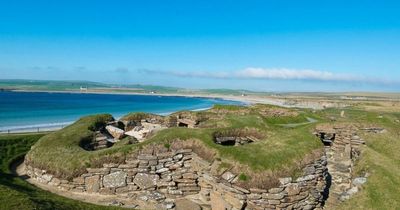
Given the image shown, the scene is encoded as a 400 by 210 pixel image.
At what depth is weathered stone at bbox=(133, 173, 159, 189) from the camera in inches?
662

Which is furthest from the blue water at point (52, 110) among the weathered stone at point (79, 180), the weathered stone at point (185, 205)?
the weathered stone at point (185, 205)

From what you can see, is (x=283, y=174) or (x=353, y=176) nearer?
(x=283, y=174)

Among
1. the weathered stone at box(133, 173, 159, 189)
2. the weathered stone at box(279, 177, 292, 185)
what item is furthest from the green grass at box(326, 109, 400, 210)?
the weathered stone at box(133, 173, 159, 189)

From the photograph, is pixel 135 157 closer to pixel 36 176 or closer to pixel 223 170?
pixel 223 170

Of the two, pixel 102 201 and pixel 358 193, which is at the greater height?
pixel 358 193

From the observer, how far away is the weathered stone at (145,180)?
16.8 m

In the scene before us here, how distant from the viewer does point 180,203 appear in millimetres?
15969

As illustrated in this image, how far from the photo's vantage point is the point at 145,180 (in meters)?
16.9

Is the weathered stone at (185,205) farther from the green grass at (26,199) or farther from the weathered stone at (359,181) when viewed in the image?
the weathered stone at (359,181)

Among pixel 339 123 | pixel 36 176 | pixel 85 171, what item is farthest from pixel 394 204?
pixel 36 176

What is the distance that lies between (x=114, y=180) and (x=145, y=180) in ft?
5.53

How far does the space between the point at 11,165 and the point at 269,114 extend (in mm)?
24315

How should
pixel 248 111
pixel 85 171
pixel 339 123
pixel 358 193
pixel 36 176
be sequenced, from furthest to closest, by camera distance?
pixel 248 111
pixel 339 123
pixel 36 176
pixel 85 171
pixel 358 193

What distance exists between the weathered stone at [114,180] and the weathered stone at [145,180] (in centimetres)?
66
